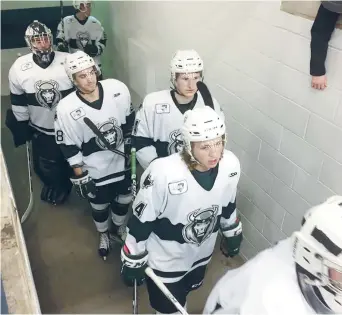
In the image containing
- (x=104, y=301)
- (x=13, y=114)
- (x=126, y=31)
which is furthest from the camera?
(x=126, y=31)

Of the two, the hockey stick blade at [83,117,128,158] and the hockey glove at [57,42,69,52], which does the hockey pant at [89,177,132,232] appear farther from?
the hockey glove at [57,42,69,52]

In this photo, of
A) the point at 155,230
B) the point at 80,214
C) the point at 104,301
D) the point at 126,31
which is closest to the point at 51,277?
the point at 104,301

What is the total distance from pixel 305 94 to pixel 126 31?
253 centimetres

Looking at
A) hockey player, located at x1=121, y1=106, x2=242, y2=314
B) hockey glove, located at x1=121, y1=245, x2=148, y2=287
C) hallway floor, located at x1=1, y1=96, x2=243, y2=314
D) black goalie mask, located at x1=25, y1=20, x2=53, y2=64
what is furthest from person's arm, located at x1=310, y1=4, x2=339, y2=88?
black goalie mask, located at x1=25, y1=20, x2=53, y2=64

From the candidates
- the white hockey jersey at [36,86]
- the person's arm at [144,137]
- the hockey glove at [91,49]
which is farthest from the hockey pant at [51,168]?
the hockey glove at [91,49]

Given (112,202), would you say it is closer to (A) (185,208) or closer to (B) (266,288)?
(A) (185,208)

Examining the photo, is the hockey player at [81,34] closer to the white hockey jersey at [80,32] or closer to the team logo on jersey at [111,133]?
the white hockey jersey at [80,32]

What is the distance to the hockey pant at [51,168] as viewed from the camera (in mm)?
3252

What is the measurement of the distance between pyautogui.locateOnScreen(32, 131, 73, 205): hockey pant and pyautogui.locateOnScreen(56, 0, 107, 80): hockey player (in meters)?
1.23

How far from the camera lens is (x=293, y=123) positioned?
2150mm

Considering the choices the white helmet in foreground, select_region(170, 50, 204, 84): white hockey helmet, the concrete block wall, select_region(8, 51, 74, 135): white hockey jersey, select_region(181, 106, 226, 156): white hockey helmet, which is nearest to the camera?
select_region(181, 106, 226, 156): white hockey helmet

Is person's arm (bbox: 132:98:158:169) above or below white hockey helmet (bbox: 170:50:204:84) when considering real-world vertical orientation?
below

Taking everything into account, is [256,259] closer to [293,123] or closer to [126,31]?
[293,123]

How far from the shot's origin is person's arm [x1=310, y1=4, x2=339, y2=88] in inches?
68.5
